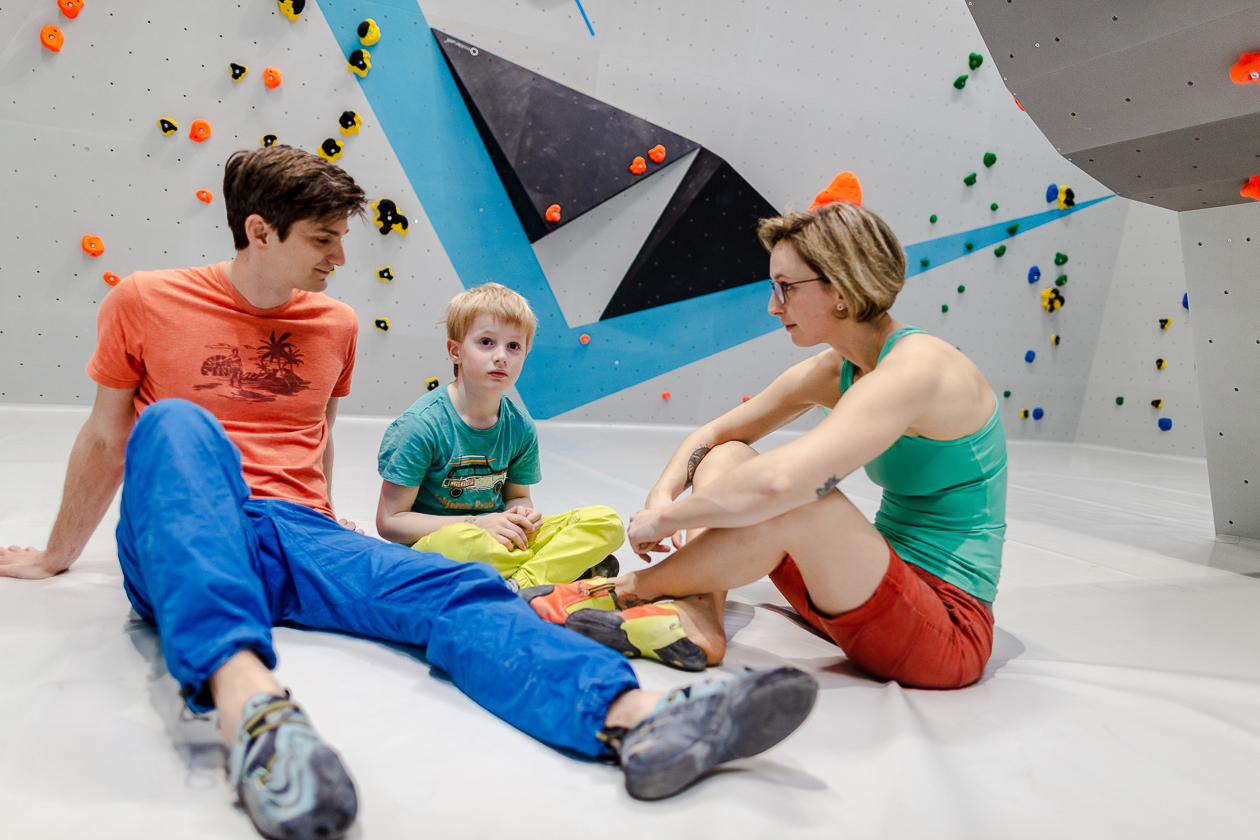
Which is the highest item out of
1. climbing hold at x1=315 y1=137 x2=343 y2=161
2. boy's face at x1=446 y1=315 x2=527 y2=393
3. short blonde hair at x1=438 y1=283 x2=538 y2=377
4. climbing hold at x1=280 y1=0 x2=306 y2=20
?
climbing hold at x1=280 y1=0 x2=306 y2=20

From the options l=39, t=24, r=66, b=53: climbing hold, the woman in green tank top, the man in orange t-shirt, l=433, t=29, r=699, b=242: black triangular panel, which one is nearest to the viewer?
the man in orange t-shirt

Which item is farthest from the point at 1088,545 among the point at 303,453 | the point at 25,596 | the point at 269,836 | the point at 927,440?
the point at 25,596

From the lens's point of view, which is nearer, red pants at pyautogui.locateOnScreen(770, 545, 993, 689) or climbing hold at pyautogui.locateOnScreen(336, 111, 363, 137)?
red pants at pyautogui.locateOnScreen(770, 545, 993, 689)

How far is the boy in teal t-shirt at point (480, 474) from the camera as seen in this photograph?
1516 mm

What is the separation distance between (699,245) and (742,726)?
4.24m

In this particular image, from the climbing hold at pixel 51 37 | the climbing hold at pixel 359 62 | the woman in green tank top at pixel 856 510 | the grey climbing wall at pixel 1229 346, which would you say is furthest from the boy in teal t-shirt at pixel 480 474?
the climbing hold at pixel 51 37

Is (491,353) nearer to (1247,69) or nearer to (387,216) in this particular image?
(1247,69)

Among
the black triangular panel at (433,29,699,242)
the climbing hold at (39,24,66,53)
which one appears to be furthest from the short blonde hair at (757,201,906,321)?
the climbing hold at (39,24,66,53)

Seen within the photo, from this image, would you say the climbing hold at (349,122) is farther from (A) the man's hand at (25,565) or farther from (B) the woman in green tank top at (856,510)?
(B) the woman in green tank top at (856,510)

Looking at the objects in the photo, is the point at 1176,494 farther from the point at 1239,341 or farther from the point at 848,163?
the point at 848,163

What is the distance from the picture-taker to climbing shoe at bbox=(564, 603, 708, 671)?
122cm

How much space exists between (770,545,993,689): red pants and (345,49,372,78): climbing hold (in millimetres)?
3830

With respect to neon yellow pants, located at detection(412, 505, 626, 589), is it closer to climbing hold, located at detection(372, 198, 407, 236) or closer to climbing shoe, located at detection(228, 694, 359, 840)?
climbing shoe, located at detection(228, 694, 359, 840)

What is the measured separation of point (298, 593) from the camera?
3.99ft
